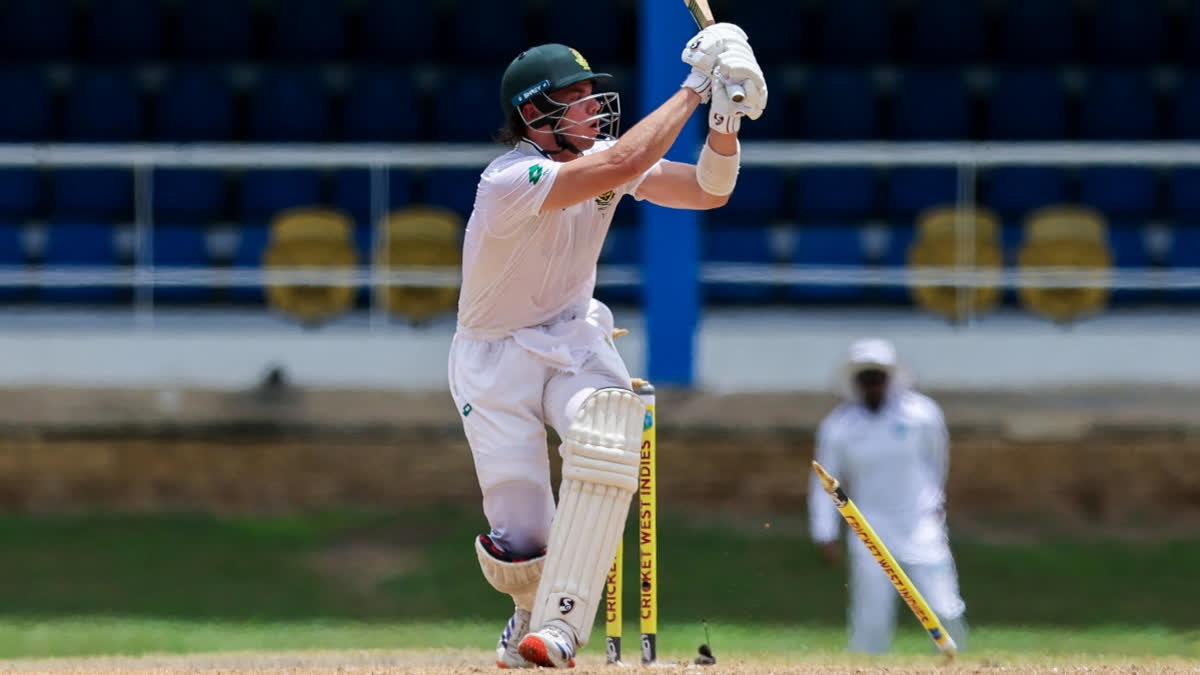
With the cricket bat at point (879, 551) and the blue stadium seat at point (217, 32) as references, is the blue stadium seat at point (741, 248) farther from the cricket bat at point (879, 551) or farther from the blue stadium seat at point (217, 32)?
the cricket bat at point (879, 551)

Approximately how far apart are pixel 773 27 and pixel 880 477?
217 inches

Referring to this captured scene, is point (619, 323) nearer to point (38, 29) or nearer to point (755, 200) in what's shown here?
point (755, 200)

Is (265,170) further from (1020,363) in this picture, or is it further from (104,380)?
(1020,363)

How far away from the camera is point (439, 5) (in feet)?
42.3

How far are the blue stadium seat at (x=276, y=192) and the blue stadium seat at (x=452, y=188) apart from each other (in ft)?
2.25

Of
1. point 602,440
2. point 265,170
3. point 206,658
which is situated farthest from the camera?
point 265,170

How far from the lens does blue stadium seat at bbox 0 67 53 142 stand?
489 inches

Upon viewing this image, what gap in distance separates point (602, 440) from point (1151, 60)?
8.85 m

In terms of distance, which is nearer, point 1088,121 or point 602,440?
point 602,440

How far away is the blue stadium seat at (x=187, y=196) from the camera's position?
1196cm

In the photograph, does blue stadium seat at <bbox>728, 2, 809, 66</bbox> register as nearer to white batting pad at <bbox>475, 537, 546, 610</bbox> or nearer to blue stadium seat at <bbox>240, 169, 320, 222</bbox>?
blue stadium seat at <bbox>240, 169, 320, 222</bbox>

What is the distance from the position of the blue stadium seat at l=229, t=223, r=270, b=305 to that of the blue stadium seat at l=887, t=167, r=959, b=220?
375cm

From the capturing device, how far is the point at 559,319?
529cm

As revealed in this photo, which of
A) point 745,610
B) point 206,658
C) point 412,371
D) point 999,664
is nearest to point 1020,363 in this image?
point 745,610
